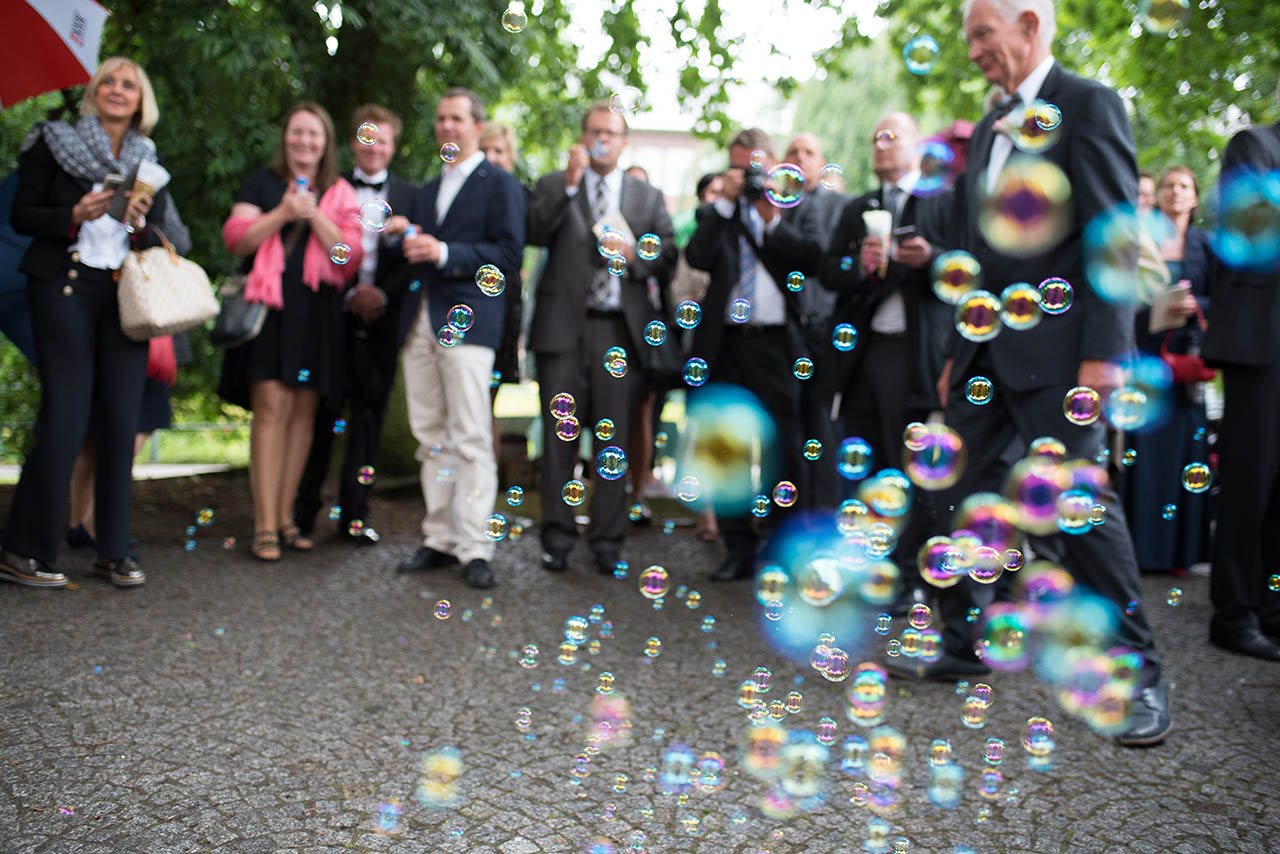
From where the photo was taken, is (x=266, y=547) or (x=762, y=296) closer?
(x=762, y=296)

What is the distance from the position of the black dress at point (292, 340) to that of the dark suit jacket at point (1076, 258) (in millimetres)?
3464

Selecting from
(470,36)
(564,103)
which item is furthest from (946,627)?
(564,103)

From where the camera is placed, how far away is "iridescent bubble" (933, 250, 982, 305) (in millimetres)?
3779

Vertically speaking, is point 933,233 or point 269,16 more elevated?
point 269,16

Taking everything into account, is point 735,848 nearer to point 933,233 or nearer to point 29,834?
point 29,834

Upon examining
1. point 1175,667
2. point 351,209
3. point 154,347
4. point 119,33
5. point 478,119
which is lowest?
point 1175,667

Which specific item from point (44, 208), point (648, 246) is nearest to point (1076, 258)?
point (648, 246)

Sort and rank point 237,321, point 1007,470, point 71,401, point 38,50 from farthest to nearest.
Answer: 1. point 237,321
2. point 71,401
3. point 38,50
4. point 1007,470

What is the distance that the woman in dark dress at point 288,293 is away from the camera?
18.2ft

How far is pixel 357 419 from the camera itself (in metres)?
6.16

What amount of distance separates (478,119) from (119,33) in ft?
9.44

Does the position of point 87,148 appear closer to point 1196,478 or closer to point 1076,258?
point 1076,258

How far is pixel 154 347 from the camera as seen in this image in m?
5.31

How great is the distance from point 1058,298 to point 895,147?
1722mm
